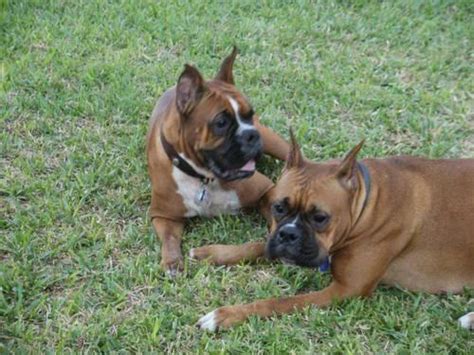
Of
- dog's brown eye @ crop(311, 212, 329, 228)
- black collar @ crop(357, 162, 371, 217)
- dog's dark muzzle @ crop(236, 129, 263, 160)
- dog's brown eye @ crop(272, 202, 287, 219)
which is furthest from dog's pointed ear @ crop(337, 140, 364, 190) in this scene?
dog's dark muzzle @ crop(236, 129, 263, 160)

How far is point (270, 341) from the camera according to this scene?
3760 mm

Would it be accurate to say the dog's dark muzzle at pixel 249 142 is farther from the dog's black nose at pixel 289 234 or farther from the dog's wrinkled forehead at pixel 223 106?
the dog's black nose at pixel 289 234

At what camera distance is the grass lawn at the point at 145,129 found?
388cm

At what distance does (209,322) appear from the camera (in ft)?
12.7

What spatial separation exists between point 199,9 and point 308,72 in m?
1.81

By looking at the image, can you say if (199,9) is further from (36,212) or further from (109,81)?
(36,212)

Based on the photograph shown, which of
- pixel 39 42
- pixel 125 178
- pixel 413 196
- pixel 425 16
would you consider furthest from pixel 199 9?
pixel 413 196

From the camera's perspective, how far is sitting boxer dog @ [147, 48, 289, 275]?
4480 mm

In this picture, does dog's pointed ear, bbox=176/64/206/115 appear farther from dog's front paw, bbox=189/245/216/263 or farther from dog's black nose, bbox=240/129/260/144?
dog's front paw, bbox=189/245/216/263

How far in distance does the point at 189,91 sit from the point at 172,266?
1.08 metres

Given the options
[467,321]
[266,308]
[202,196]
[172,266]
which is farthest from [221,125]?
[467,321]

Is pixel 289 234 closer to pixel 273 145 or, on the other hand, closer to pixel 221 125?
pixel 221 125

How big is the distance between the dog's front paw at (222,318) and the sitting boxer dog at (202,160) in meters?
0.50

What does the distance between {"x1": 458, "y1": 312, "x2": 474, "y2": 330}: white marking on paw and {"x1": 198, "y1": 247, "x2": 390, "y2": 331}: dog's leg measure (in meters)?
0.50
